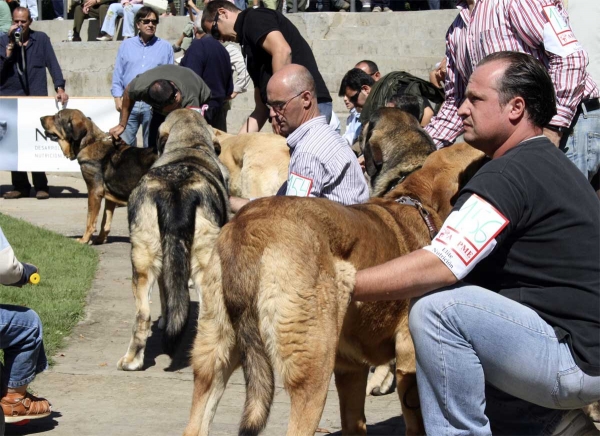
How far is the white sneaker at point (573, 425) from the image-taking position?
11.1 ft

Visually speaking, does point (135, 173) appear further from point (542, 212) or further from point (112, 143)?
point (542, 212)

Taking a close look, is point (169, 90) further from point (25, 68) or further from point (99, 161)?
point (25, 68)

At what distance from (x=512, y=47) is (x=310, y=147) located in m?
1.22

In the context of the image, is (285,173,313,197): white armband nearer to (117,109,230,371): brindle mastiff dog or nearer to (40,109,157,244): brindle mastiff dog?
(117,109,230,371): brindle mastiff dog

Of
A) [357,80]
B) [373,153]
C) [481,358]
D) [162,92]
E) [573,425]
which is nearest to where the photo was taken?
[481,358]

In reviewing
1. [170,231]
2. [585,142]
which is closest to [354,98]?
[170,231]

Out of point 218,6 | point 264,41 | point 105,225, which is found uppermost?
point 218,6

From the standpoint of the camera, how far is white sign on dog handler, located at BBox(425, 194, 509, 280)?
2.92 m

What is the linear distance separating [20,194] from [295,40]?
7.30 meters

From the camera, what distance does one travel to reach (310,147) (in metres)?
4.66

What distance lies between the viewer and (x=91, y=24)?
59.5ft

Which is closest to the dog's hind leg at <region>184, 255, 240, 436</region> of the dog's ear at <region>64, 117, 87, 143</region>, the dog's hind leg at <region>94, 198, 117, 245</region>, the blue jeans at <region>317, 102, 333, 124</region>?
the blue jeans at <region>317, 102, 333, 124</region>

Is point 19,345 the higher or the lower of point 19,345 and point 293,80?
the lower

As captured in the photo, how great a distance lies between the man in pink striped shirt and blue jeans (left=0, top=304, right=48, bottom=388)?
281 cm
